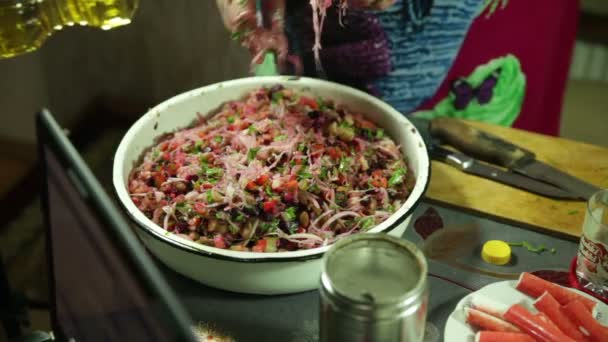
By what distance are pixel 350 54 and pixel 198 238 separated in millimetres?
761

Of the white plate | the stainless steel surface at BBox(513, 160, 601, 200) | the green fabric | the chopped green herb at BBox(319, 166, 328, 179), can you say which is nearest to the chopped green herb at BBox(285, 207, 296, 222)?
the chopped green herb at BBox(319, 166, 328, 179)

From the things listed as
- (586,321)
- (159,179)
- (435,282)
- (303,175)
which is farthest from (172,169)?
(586,321)

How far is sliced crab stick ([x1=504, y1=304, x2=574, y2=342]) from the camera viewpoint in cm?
99

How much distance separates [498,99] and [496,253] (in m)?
0.88

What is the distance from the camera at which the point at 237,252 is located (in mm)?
1049

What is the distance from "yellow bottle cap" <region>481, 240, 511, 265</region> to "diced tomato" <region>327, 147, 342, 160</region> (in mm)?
322

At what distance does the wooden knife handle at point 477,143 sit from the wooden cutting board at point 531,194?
0.19ft

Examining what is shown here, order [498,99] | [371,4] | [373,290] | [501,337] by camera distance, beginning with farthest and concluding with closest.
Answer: [498,99]
[371,4]
[501,337]
[373,290]

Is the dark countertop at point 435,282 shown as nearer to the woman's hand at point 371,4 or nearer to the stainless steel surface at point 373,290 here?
the stainless steel surface at point 373,290

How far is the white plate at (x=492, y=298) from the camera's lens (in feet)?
3.37

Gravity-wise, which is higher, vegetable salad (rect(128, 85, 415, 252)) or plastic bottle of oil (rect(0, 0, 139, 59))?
plastic bottle of oil (rect(0, 0, 139, 59))

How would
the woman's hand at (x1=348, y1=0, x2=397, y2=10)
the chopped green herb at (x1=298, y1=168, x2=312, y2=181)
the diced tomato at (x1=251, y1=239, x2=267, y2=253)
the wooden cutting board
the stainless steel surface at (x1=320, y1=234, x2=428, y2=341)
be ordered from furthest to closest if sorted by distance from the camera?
the woman's hand at (x1=348, y1=0, x2=397, y2=10) → the wooden cutting board → the chopped green herb at (x1=298, y1=168, x2=312, y2=181) → the diced tomato at (x1=251, y1=239, x2=267, y2=253) → the stainless steel surface at (x1=320, y1=234, x2=428, y2=341)

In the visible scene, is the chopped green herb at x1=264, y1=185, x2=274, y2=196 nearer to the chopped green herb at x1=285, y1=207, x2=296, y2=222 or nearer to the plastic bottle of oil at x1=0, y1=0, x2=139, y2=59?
the chopped green herb at x1=285, y1=207, x2=296, y2=222

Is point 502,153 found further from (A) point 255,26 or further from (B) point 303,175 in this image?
(A) point 255,26
